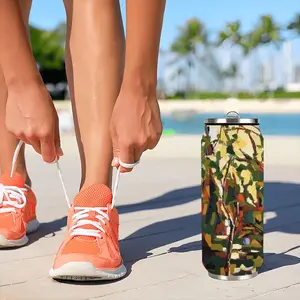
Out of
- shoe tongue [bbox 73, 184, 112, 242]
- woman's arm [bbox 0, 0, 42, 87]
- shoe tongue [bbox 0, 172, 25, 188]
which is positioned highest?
woman's arm [bbox 0, 0, 42, 87]

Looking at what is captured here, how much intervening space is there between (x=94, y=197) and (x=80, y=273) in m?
0.17

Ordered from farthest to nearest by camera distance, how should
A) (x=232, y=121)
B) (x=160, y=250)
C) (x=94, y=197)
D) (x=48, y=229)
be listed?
(x=48, y=229)
(x=160, y=250)
(x=94, y=197)
(x=232, y=121)

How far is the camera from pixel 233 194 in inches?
38.6

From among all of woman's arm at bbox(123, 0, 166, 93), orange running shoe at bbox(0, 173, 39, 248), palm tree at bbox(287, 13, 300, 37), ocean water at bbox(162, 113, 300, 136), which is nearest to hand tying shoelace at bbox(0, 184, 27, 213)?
orange running shoe at bbox(0, 173, 39, 248)

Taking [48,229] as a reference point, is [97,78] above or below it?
above

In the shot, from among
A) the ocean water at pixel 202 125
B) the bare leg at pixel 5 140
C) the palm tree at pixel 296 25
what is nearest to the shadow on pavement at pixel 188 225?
the bare leg at pixel 5 140

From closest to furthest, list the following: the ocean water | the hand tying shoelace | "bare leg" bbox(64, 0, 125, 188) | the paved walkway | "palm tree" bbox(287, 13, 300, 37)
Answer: the paved walkway
"bare leg" bbox(64, 0, 125, 188)
the hand tying shoelace
the ocean water
"palm tree" bbox(287, 13, 300, 37)

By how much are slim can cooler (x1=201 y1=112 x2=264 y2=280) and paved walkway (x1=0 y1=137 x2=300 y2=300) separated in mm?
43

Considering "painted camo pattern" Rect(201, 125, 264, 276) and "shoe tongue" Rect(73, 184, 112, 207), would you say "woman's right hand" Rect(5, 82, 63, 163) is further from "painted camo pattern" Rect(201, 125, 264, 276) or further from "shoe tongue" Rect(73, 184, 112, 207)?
"painted camo pattern" Rect(201, 125, 264, 276)

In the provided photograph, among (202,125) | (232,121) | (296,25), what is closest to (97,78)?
(232,121)

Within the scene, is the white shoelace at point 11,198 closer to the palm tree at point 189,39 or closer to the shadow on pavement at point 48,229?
the shadow on pavement at point 48,229

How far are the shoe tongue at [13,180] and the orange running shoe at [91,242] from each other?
278 millimetres

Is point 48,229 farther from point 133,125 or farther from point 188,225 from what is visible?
point 133,125

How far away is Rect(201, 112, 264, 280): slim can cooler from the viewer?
970mm
